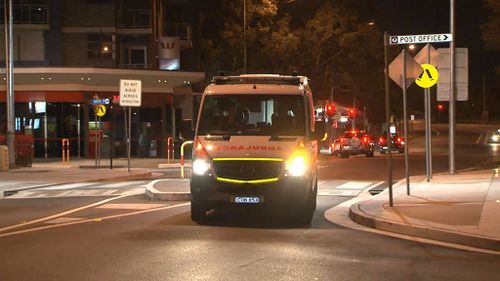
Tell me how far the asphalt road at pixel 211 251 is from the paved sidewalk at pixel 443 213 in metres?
0.55

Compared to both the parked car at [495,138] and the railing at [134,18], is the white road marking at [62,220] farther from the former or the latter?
the parked car at [495,138]

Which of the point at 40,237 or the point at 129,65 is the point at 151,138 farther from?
the point at 40,237

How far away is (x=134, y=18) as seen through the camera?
132 feet

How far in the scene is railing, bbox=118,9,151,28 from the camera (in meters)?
40.1

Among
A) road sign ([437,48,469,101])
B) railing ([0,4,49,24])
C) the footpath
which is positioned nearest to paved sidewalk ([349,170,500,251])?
the footpath

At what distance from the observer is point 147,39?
4044cm

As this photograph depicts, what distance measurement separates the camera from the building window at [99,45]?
39.3 meters

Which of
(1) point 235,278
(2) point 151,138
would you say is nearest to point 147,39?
(2) point 151,138

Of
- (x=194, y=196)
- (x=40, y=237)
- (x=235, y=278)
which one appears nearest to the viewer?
(x=235, y=278)

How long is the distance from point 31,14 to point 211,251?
108 ft

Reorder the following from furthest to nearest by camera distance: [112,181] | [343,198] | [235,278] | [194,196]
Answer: [112,181] → [343,198] → [194,196] → [235,278]

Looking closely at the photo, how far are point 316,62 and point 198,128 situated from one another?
31.1m

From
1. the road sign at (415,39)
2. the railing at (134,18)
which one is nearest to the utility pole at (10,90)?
the railing at (134,18)

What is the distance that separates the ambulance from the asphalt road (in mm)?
514
